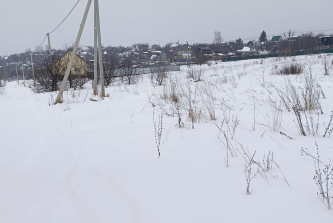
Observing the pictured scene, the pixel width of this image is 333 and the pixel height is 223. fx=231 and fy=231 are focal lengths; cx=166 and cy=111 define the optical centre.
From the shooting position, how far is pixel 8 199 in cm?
188

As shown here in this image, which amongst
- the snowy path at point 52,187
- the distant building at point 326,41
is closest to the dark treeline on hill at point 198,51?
the distant building at point 326,41

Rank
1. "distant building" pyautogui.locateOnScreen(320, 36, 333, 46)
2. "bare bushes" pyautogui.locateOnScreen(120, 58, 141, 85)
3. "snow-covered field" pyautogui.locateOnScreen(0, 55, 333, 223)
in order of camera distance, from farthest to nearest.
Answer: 1. "distant building" pyautogui.locateOnScreen(320, 36, 333, 46)
2. "bare bushes" pyautogui.locateOnScreen(120, 58, 141, 85)
3. "snow-covered field" pyautogui.locateOnScreen(0, 55, 333, 223)

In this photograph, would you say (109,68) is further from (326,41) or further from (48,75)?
(326,41)

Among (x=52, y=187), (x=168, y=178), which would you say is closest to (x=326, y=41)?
(x=168, y=178)

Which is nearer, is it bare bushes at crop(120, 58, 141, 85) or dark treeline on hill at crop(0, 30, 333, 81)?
bare bushes at crop(120, 58, 141, 85)

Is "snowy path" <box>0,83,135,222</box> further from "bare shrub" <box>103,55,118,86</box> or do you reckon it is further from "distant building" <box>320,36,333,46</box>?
"distant building" <box>320,36,333,46</box>

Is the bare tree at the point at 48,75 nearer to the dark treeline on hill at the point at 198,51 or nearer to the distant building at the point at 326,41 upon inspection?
the dark treeline on hill at the point at 198,51

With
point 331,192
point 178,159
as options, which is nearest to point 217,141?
point 178,159

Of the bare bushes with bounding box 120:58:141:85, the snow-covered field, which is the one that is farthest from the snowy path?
the bare bushes with bounding box 120:58:141:85

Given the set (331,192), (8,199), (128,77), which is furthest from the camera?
(128,77)

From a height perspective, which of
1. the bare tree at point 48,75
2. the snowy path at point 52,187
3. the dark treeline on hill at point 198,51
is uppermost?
the dark treeline on hill at point 198,51

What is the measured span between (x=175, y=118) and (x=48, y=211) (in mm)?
3082

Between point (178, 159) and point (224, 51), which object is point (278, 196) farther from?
point (224, 51)

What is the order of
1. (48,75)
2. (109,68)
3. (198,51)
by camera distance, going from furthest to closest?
1. (198,51)
2. (109,68)
3. (48,75)
